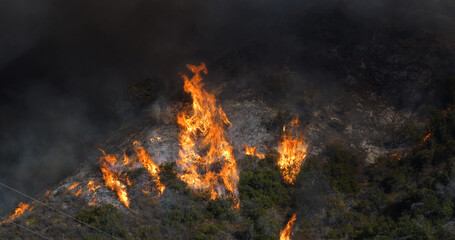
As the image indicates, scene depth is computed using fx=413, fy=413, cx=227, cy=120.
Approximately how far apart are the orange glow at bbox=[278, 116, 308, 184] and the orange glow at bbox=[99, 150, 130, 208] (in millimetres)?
6907

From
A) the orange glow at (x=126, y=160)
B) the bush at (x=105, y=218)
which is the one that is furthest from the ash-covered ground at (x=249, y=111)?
the orange glow at (x=126, y=160)

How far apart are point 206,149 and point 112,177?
14.1ft

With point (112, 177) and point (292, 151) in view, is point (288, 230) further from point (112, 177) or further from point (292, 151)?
point (112, 177)

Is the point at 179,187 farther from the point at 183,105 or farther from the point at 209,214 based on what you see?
the point at 183,105

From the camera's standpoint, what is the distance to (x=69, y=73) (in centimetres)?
2589

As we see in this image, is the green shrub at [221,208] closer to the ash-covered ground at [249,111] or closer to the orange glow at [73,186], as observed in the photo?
the ash-covered ground at [249,111]

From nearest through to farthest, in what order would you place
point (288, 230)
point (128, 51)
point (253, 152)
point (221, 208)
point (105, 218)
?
point (105, 218), point (288, 230), point (221, 208), point (253, 152), point (128, 51)

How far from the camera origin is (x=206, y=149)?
18.9 metres

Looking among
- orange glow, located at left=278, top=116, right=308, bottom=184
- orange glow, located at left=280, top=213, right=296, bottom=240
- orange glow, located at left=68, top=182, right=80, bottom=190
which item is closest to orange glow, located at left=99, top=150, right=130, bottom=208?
orange glow, located at left=68, top=182, right=80, bottom=190

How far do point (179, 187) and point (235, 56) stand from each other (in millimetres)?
10454

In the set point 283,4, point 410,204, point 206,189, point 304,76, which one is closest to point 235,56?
point 304,76

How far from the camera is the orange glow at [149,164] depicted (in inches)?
688

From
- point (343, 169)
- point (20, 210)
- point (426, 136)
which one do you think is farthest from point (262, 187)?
point (20, 210)

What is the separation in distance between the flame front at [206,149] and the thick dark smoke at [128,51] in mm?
3111
